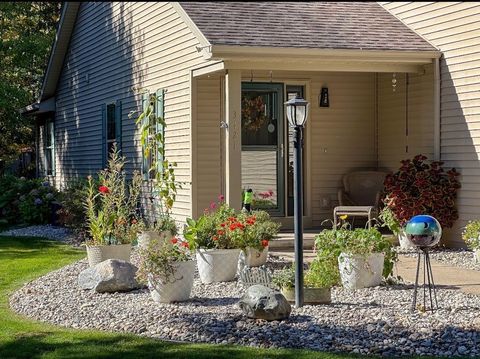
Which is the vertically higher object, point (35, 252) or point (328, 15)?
point (328, 15)

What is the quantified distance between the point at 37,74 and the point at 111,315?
17.5 meters

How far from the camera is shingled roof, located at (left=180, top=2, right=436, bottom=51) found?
36.6 ft

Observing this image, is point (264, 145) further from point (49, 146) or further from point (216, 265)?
point (49, 146)

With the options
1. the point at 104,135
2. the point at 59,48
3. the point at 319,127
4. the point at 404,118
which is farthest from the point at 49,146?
the point at 404,118

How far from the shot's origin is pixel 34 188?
1897 centimetres

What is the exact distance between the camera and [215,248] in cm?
920

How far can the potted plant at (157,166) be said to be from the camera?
42.4ft

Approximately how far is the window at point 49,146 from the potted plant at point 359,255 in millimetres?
13908

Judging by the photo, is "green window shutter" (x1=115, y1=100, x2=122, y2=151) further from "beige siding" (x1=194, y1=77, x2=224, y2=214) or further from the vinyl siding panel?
"beige siding" (x1=194, y1=77, x2=224, y2=214)

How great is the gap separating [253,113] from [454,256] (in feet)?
12.3

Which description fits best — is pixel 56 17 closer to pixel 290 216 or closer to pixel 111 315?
pixel 290 216

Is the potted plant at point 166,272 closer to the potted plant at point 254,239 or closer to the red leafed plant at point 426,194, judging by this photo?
the potted plant at point 254,239

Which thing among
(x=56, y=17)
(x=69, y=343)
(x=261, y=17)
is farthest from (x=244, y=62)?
(x=56, y=17)

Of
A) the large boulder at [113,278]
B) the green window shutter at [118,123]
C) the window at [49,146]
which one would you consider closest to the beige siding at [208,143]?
the large boulder at [113,278]
